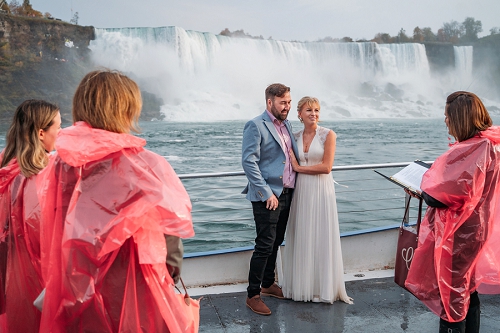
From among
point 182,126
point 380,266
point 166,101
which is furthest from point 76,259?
point 166,101

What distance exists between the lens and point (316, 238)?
3.12 metres

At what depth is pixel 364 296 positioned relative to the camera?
10.5ft

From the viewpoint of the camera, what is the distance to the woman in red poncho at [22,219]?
184cm

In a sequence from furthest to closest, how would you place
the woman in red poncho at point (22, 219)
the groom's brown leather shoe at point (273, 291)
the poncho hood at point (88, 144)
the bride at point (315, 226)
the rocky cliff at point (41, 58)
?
the rocky cliff at point (41, 58)
the groom's brown leather shoe at point (273, 291)
the bride at point (315, 226)
the woman in red poncho at point (22, 219)
the poncho hood at point (88, 144)

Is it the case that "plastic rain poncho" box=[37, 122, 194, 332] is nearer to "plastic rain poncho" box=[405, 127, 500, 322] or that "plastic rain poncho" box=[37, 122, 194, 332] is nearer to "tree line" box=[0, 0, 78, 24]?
"plastic rain poncho" box=[405, 127, 500, 322]

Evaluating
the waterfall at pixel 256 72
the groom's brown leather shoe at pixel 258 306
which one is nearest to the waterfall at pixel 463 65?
the waterfall at pixel 256 72

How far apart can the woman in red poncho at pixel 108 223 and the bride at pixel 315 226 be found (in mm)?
1667

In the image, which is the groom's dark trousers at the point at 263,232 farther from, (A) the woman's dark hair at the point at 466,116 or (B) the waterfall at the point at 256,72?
(B) the waterfall at the point at 256,72

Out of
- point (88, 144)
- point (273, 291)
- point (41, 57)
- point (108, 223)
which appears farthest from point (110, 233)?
point (41, 57)

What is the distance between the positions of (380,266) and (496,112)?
6268 centimetres

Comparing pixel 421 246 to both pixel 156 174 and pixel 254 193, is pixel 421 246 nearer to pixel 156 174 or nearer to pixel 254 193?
pixel 254 193

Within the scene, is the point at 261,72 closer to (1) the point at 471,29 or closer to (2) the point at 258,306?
(1) the point at 471,29

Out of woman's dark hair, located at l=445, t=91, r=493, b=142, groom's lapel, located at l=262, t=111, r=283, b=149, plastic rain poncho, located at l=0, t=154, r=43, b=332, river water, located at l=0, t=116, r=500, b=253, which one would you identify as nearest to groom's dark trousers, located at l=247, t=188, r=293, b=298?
groom's lapel, located at l=262, t=111, r=283, b=149

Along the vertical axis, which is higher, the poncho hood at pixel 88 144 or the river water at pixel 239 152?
the poncho hood at pixel 88 144
